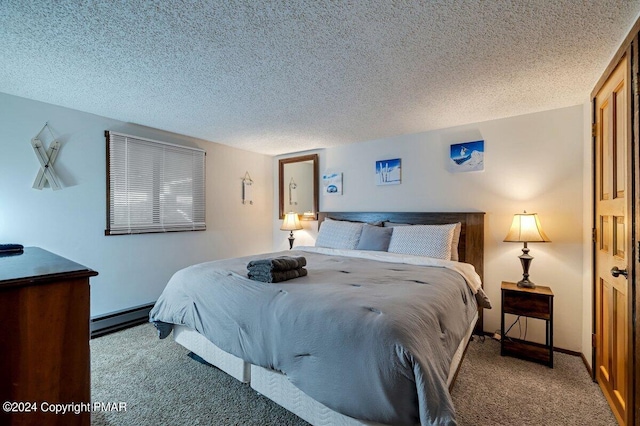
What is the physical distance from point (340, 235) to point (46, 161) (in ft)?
10.00

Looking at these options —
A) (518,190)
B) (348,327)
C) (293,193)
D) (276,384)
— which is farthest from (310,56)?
(293,193)

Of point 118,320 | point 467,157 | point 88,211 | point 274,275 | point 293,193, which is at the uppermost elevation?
point 467,157

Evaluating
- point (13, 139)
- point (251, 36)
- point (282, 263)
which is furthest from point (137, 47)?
point (13, 139)

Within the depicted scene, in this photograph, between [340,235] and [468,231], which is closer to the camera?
[468,231]

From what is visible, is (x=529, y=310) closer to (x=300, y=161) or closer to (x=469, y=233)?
(x=469, y=233)

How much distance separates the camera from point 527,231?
257 centimetres

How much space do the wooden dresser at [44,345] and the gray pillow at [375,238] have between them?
8.41 feet

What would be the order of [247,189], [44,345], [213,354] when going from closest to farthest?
[44,345] → [213,354] → [247,189]

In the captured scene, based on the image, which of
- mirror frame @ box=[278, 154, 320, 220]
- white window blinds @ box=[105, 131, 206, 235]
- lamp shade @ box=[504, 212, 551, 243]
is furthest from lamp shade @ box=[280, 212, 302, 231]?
lamp shade @ box=[504, 212, 551, 243]

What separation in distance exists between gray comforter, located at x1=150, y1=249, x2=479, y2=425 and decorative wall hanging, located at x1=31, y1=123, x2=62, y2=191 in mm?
1674

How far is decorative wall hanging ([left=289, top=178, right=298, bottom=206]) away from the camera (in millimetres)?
4680

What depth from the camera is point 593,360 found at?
2.16 m

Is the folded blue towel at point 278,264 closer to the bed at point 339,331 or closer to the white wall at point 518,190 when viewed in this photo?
the bed at point 339,331

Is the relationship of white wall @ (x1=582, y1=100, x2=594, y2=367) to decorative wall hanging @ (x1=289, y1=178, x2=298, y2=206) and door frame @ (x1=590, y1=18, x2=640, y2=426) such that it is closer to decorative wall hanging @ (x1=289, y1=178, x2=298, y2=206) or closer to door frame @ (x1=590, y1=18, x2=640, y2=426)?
door frame @ (x1=590, y1=18, x2=640, y2=426)
